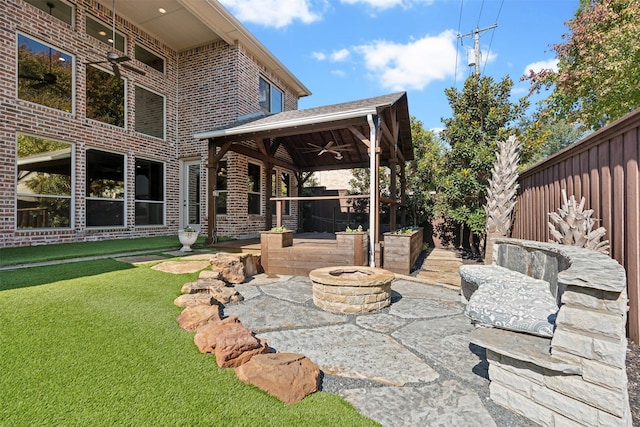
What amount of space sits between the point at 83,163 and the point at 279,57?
7.04m

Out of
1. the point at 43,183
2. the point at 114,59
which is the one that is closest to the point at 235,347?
the point at 114,59

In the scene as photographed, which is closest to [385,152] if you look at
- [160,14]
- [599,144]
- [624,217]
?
[599,144]

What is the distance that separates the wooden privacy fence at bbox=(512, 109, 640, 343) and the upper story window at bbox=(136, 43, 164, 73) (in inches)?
429

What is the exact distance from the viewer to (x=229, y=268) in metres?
5.00

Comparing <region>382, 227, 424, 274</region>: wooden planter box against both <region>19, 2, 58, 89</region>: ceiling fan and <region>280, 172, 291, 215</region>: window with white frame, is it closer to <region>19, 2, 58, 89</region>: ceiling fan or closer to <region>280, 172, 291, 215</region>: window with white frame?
<region>280, 172, 291, 215</region>: window with white frame

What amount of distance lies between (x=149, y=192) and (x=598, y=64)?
13.9 m

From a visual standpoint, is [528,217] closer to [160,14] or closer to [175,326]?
[175,326]

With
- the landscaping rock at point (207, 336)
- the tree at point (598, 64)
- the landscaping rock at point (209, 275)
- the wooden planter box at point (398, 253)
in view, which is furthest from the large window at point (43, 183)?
the tree at point (598, 64)

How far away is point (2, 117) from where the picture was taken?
6160 mm

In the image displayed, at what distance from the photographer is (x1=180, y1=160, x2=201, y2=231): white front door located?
387 inches

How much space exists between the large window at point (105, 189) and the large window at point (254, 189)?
3.52 meters

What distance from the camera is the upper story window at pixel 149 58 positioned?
357 inches

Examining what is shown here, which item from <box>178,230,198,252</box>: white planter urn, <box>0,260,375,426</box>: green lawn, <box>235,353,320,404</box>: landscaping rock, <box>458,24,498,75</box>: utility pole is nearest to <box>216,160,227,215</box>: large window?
<box>178,230,198,252</box>: white planter urn

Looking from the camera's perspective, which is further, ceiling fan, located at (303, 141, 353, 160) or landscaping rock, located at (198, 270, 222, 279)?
ceiling fan, located at (303, 141, 353, 160)
